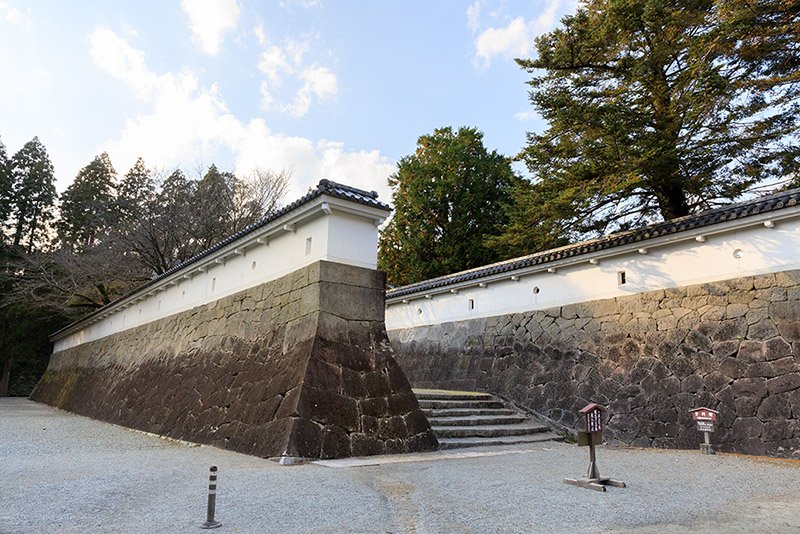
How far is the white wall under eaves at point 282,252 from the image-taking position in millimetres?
6973

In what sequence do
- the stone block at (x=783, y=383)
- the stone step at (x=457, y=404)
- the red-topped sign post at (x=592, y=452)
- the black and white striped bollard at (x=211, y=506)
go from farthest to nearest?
the stone step at (x=457, y=404)
the stone block at (x=783, y=383)
the red-topped sign post at (x=592, y=452)
the black and white striped bollard at (x=211, y=506)

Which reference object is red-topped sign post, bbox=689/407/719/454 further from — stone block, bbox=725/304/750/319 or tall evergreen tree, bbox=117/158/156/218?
tall evergreen tree, bbox=117/158/156/218

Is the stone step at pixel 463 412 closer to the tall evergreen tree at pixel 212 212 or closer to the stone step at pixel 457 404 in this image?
the stone step at pixel 457 404

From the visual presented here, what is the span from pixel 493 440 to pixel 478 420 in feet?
2.49

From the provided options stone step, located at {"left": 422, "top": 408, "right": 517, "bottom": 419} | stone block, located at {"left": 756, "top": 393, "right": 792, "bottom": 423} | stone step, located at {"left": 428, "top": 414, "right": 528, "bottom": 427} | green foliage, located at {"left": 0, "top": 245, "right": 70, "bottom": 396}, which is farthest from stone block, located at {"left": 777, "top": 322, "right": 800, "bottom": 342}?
green foliage, located at {"left": 0, "top": 245, "right": 70, "bottom": 396}

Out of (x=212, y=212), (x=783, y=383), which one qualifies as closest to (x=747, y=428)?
(x=783, y=383)

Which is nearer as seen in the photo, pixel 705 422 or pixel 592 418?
pixel 592 418

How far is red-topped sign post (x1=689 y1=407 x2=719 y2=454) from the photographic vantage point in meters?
6.55

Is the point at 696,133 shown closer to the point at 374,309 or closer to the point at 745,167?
the point at 745,167

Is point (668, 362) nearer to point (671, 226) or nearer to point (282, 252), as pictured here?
point (671, 226)

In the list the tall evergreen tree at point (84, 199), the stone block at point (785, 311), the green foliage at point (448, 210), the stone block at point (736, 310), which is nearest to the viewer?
the stone block at point (785, 311)

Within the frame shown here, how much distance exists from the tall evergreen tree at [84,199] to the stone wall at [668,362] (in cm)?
2611

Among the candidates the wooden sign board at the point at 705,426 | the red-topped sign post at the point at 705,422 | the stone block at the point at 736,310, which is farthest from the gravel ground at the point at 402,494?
the stone block at the point at 736,310

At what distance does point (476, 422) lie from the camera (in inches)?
327
